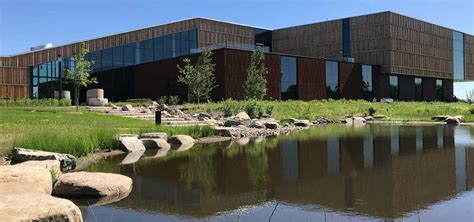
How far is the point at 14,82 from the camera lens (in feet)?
199

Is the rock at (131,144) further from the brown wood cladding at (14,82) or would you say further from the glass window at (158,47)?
the glass window at (158,47)

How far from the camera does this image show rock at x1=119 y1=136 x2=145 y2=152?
17858 millimetres

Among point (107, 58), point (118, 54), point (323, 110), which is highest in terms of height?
point (118, 54)

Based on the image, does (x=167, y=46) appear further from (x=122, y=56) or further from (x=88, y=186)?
(x=88, y=186)

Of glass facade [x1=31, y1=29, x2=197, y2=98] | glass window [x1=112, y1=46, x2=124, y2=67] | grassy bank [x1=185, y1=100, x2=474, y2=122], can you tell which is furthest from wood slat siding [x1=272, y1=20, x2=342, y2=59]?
glass window [x1=112, y1=46, x2=124, y2=67]

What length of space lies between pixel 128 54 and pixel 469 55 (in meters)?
67.5

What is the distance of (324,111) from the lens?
160ft

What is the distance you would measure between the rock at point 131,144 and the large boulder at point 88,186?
7486 millimetres

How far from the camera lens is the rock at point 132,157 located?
15211 mm

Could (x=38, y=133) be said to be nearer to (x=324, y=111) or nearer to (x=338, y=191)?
(x=338, y=191)

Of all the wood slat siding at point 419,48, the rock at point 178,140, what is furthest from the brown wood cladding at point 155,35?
the rock at point 178,140

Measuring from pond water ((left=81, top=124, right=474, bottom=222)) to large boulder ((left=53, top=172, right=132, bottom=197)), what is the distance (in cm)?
32

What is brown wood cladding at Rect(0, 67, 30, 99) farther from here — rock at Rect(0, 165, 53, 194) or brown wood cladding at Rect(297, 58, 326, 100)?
rock at Rect(0, 165, 53, 194)

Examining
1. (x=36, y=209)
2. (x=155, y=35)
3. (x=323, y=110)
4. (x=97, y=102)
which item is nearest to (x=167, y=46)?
(x=155, y=35)
